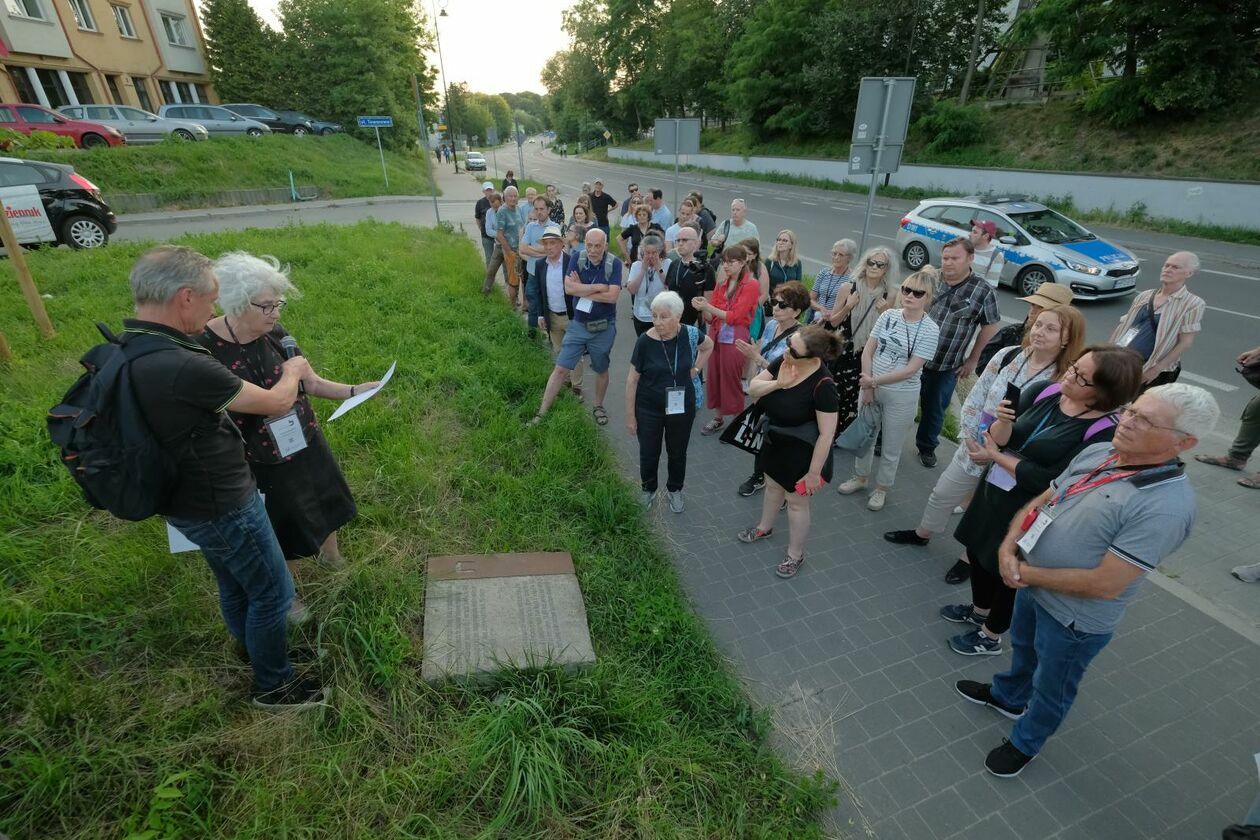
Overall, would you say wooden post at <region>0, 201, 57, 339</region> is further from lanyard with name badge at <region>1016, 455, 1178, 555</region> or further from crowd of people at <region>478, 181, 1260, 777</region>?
lanyard with name badge at <region>1016, 455, 1178, 555</region>

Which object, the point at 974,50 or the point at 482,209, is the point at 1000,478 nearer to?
the point at 482,209

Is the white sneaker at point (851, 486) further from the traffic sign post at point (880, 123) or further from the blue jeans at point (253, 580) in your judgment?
the blue jeans at point (253, 580)

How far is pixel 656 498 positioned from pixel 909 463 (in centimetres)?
253

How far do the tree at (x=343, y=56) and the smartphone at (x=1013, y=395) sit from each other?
3887 centimetres

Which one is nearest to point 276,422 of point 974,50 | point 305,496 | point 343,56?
point 305,496

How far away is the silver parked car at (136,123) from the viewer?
2122cm

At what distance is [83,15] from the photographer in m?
26.2

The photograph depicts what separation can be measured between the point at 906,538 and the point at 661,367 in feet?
7.51

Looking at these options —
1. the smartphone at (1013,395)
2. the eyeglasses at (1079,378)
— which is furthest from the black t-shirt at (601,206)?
the eyeglasses at (1079,378)

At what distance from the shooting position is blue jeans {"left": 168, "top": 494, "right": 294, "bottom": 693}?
8.13ft

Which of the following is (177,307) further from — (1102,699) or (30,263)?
(30,263)

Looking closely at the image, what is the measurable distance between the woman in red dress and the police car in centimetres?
701

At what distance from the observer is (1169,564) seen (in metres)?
4.24

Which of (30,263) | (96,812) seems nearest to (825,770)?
(96,812)
